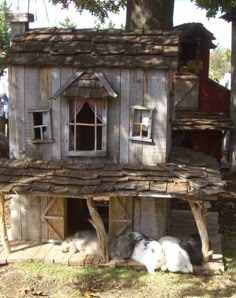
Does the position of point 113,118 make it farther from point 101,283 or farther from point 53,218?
point 101,283

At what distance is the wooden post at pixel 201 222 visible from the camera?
335 inches

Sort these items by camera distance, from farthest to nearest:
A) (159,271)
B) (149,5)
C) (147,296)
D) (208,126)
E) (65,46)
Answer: (208,126), (149,5), (65,46), (159,271), (147,296)

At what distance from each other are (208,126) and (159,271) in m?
7.95

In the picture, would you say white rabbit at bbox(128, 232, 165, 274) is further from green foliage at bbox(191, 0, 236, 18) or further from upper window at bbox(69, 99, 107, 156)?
green foliage at bbox(191, 0, 236, 18)

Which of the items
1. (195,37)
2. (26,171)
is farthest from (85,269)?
(195,37)

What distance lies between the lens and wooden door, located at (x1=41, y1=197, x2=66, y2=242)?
9.70 m

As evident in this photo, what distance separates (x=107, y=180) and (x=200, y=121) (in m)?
8.12

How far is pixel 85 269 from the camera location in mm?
8805

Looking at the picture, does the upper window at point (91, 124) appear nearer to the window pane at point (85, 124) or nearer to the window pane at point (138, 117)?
the window pane at point (85, 124)

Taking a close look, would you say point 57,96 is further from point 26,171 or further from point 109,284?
point 109,284

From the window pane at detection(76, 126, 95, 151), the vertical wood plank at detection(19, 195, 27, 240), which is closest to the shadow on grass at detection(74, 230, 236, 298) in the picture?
the vertical wood plank at detection(19, 195, 27, 240)

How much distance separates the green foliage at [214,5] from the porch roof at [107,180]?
5.93 m

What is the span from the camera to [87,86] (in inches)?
354

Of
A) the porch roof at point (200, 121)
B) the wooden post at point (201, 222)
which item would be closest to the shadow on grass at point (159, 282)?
the wooden post at point (201, 222)
